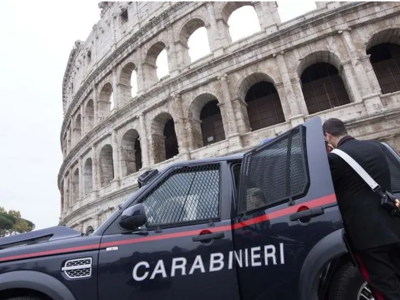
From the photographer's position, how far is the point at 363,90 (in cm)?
1054

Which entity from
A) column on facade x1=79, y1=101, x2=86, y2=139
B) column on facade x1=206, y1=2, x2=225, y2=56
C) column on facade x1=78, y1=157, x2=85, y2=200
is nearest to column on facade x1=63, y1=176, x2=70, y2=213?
column on facade x1=78, y1=157, x2=85, y2=200

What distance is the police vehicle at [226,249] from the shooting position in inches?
80.0

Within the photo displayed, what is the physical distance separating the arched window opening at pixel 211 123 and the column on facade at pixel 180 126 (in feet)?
4.54

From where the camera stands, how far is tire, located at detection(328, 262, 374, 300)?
196cm

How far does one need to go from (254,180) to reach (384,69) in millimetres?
12658

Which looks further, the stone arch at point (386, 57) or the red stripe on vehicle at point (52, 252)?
the stone arch at point (386, 57)

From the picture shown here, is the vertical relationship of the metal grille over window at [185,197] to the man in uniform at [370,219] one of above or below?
above

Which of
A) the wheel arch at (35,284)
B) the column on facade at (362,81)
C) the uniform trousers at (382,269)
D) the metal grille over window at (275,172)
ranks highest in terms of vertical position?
the column on facade at (362,81)

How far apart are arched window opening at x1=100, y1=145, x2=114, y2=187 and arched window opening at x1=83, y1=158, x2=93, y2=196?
1.91 m

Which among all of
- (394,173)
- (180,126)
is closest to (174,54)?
(180,126)

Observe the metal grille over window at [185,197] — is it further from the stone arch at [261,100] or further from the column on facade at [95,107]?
the column on facade at [95,107]

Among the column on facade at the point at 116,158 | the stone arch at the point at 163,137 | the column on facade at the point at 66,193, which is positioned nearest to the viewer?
the stone arch at the point at 163,137

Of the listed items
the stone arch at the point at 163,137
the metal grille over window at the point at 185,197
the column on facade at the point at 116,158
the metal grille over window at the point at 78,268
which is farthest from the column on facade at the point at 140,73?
the metal grille over window at the point at 78,268

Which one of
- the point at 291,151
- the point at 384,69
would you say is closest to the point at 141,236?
the point at 291,151
